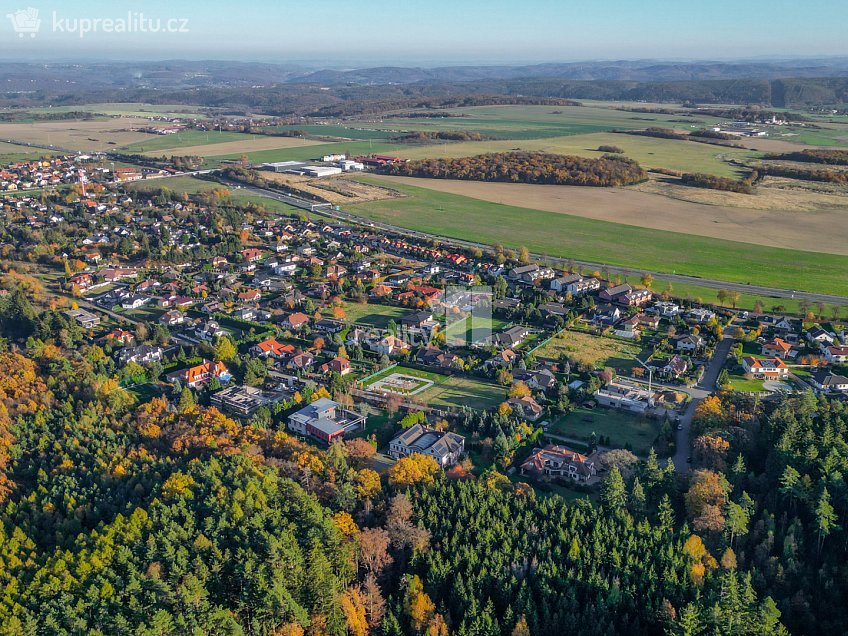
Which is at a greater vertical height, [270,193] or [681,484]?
[270,193]

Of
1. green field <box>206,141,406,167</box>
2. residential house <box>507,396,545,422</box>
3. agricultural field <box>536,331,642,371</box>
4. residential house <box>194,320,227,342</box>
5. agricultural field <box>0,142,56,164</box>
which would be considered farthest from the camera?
green field <box>206,141,406,167</box>

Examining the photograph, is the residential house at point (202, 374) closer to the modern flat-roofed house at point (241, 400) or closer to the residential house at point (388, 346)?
the modern flat-roofed house at point (241, 400)

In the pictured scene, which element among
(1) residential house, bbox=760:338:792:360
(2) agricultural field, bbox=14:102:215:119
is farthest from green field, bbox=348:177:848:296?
(2) agricultural field, bbox=14:102:215:119

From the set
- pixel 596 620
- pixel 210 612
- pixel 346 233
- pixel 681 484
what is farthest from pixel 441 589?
pixel 346 233

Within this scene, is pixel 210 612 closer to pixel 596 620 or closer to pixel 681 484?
pixel 596 620

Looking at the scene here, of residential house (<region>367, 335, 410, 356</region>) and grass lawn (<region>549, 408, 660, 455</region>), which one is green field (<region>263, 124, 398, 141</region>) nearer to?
residential house (<region>367, 335, 410, 356</region>)

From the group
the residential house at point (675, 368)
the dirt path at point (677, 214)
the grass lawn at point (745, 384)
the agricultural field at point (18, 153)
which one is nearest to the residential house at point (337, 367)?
the residential house at point (675, 368)

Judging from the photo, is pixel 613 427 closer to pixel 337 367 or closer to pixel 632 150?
pixel 337 367
